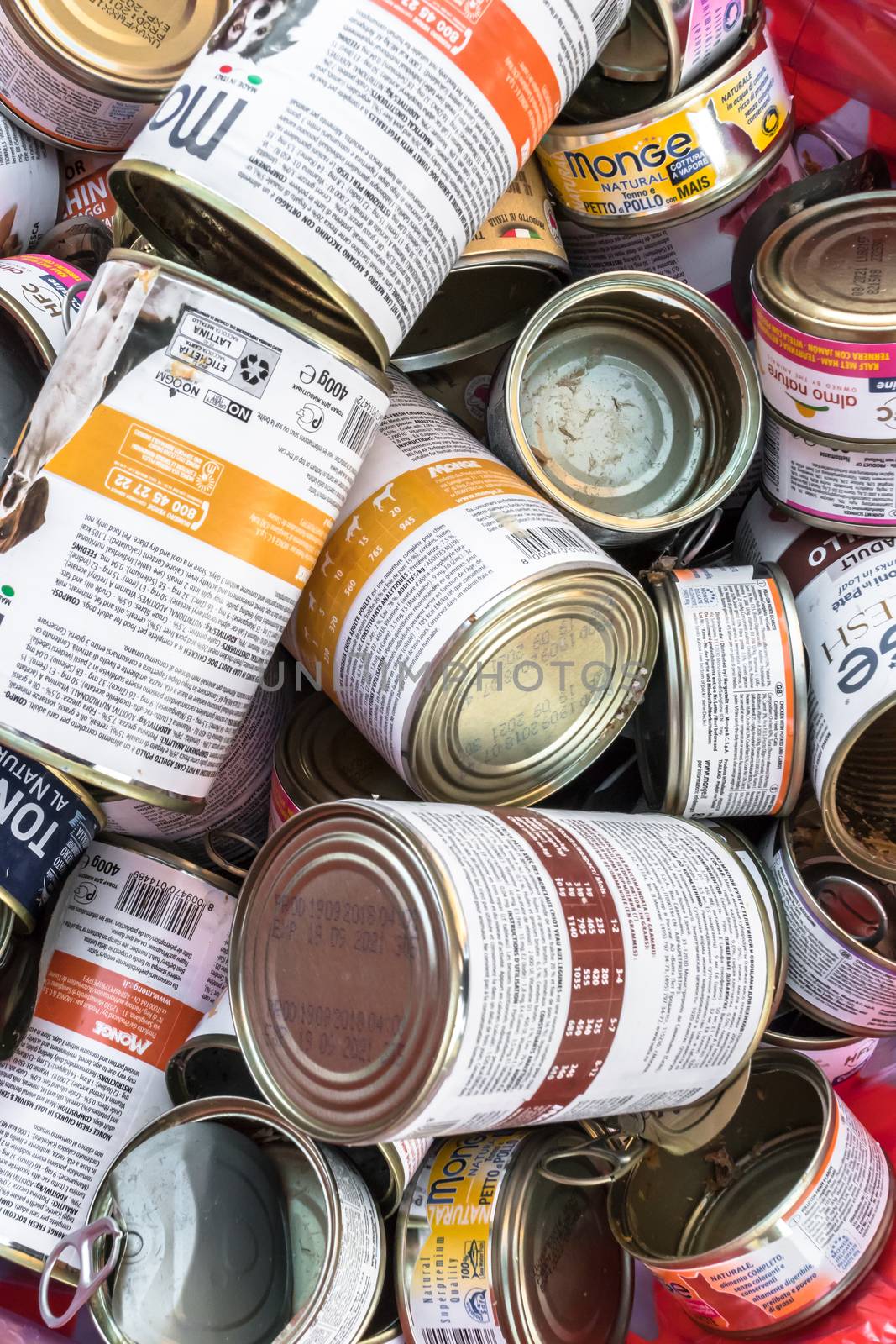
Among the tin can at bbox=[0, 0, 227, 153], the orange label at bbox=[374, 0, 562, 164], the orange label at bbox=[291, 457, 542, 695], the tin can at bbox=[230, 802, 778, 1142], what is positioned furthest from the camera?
the tin can at bbox=[0, 0, 227, 153]

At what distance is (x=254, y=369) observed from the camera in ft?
3.15

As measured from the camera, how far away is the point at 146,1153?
3.67ft

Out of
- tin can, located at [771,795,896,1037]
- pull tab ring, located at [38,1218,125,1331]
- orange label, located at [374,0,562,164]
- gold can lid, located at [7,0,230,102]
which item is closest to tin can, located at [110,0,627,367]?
orange label, located at [374,0,562,164]

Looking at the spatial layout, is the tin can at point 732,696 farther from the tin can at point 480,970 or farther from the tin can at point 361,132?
the tin can at point 361,132

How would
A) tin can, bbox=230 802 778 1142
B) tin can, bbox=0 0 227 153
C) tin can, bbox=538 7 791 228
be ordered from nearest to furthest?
tin can, bbox=230 802 778 1142 → tin can, bbox=538 7 791 228 → tin can, bbox=0 0 227 153

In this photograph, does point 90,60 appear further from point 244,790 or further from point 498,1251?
point 498,1251

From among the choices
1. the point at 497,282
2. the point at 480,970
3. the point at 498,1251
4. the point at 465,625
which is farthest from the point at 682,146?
the point at 498,1251

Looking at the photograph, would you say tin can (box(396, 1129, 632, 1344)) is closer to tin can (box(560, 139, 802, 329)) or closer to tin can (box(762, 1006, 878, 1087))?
tin can (box(762, 1006, 878, 1087))

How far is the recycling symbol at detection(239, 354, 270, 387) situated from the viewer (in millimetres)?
957

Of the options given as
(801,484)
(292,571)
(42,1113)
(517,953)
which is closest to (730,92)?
(801,484)

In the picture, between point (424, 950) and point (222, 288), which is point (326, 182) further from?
point (424, 950)

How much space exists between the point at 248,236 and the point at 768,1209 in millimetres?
1175

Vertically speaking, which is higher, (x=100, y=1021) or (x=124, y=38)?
(x=124, y=38)

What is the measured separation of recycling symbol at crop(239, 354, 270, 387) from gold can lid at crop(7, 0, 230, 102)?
0.61 meters
